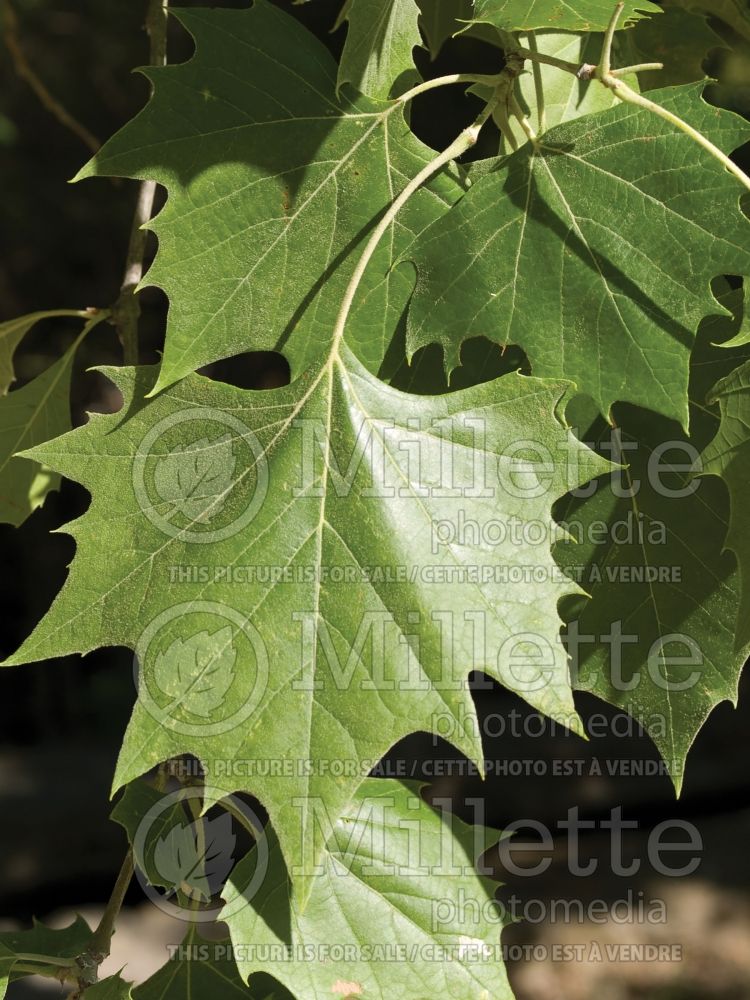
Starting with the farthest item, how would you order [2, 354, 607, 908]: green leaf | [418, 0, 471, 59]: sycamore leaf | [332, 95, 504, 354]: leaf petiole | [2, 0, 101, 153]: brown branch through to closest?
[2, 0, 101, 153]: brown branch
[418, 0, 471, 59]: sycamore leaf
[332, 95, 504, 354]: leaf petiole
[2, 354, 607, 908]: green leaf

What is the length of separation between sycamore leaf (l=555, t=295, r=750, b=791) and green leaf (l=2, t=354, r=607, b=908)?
6.1 inches

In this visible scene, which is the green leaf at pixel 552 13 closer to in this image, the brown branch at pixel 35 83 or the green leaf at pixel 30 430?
the green leaf at pixel 30 430

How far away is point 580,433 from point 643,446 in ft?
0.23

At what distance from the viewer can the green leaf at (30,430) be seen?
1155mm

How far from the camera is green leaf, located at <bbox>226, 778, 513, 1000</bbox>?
0.96m

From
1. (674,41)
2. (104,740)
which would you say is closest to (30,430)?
(674,41)

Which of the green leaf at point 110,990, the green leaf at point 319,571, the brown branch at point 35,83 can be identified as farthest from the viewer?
the brown branch at point 35,83

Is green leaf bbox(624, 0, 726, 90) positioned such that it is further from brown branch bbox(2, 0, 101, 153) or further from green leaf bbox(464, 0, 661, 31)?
brown branch bbox(2, 0, 101, 153)

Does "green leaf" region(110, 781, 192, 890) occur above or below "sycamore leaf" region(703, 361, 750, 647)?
→ below

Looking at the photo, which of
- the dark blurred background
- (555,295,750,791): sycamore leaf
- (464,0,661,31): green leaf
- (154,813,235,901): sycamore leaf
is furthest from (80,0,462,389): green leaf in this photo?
the dark blurred background

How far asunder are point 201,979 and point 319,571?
0.49 metres

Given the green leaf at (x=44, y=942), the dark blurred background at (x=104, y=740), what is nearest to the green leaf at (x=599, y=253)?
the green leaf at (x=44, y=942)

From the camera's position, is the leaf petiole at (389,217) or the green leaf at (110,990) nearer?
the leaf petiole at (389,217)

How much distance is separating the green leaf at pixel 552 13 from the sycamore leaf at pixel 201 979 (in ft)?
2.86
